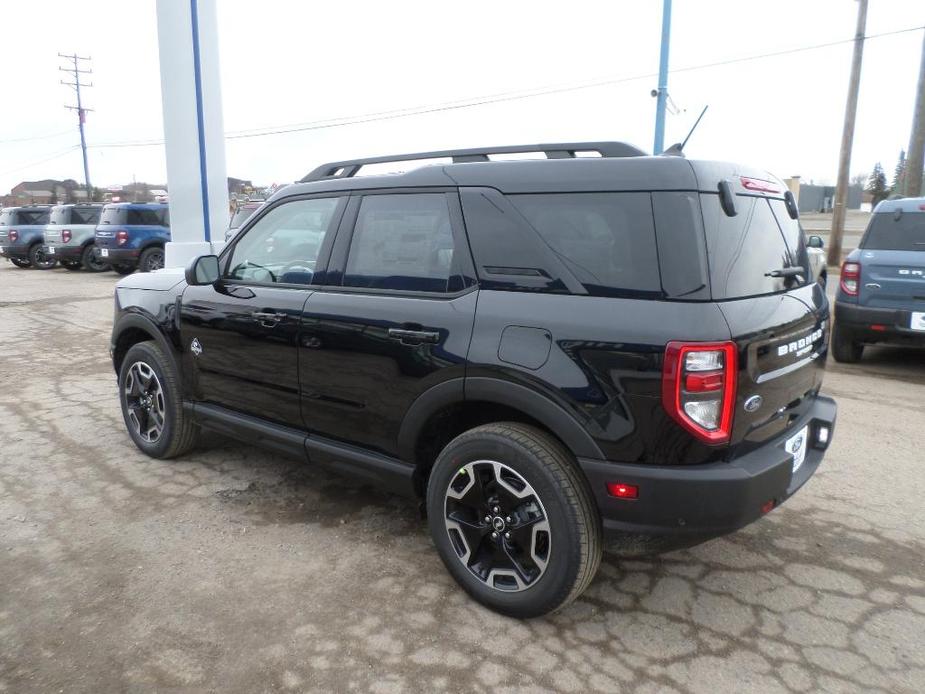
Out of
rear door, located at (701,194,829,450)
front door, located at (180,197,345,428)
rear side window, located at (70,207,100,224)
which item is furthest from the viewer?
rear side window, located at (70,207,100,224)

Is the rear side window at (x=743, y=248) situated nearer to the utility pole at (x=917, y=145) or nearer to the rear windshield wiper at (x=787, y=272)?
the rear windshield wiper at (x=787, y=272)

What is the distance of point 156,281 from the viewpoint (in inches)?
172

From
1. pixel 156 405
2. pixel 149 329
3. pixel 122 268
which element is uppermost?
pixel 149 329

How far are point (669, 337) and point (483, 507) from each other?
105 centimetres

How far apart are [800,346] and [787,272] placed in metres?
0.32

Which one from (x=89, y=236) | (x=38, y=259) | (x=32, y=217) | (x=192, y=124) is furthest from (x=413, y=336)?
(x=32, y=217)

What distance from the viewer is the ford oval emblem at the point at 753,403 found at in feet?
7.91

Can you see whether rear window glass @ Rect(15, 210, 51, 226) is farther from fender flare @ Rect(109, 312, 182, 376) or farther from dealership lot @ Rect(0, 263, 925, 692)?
dealership lot @ Rect(0, 263, 925, 692)

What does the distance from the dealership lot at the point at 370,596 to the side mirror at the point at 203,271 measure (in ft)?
4.04

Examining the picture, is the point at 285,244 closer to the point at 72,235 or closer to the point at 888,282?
the point at 888,282

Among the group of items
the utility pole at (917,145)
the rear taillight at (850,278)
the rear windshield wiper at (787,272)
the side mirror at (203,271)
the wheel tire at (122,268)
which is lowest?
the wheel tire at (122,268)

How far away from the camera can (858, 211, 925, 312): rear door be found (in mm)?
6340

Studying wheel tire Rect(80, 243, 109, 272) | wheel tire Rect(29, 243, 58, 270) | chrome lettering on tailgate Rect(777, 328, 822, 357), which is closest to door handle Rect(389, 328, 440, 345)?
chrome lettering on tailgate Rect(777, 328, 822, 357)

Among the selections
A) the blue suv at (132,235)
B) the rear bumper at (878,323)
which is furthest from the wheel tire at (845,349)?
the blue suv at (132,235)
